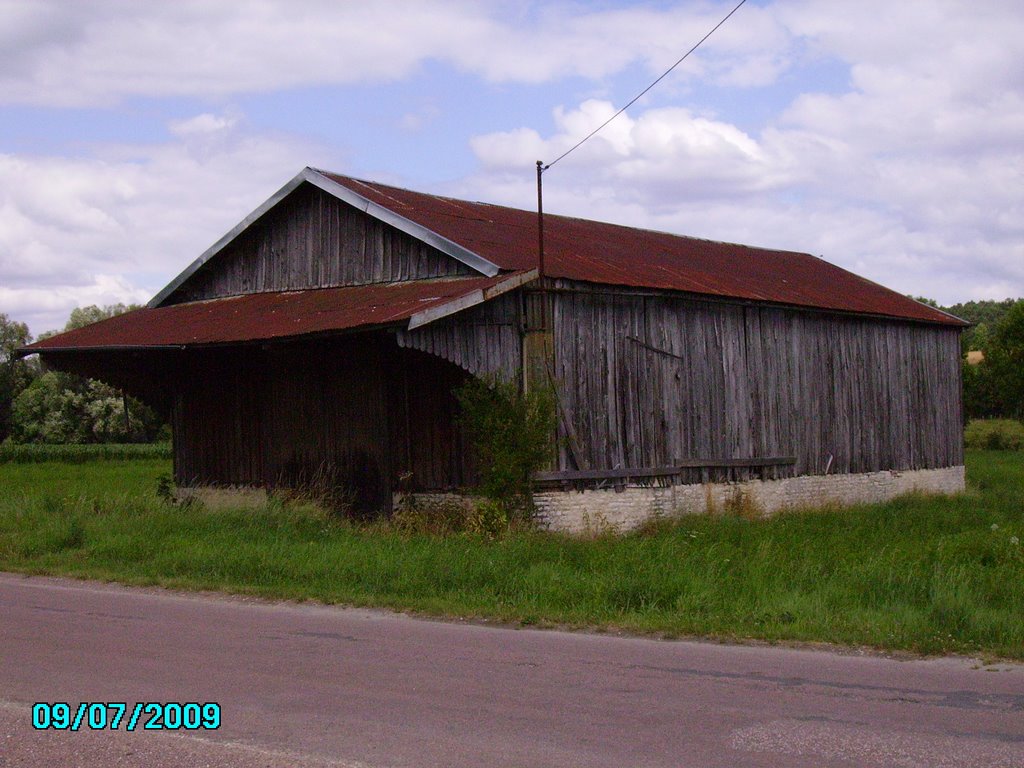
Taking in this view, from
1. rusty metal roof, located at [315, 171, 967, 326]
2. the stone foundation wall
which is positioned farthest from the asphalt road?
rusty metal roof, located at [315, 171, 967, 326]

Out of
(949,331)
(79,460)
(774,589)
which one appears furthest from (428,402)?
(79,460)

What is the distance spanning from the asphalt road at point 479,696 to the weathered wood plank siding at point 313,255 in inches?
366

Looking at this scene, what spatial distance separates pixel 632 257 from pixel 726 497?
4827mm

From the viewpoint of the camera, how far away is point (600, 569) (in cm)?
1237

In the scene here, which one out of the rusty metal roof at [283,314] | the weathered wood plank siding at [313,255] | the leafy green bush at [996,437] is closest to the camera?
the rusty metal roof at [283,314]

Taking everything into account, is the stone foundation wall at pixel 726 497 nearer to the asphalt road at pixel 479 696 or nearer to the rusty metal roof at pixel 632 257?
the rusty metal roof at pixel 632 257

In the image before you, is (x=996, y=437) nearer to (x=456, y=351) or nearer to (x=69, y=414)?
(x=456, y=351)

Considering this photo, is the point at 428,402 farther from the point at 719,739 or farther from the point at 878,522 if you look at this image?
the point at 719,739

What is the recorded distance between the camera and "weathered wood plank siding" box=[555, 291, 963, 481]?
18078 millimetres

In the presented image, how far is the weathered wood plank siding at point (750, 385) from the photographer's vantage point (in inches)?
712

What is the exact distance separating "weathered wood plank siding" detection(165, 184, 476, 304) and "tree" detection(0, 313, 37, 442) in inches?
1593

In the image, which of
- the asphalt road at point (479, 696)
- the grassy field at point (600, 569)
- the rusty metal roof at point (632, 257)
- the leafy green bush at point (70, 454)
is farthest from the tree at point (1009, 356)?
the asphalt road at point (479, 696)

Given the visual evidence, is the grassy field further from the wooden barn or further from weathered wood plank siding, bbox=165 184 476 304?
weathered wood plank siding, bbox=165 184 476 304

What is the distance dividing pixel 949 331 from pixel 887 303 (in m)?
2.51
